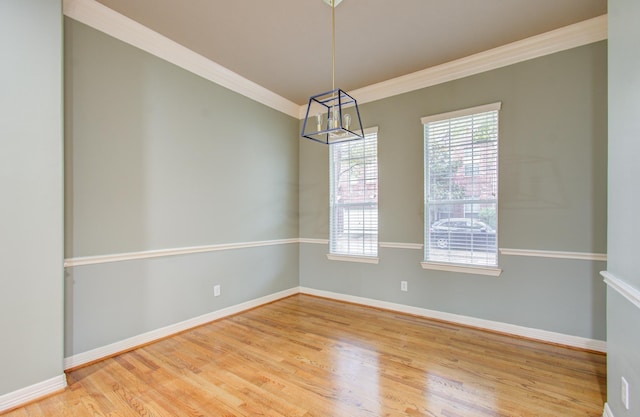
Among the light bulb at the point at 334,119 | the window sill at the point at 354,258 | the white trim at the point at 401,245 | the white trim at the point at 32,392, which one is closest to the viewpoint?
the white trim at the point at 32,392

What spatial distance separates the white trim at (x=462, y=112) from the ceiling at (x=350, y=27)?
1.87ft

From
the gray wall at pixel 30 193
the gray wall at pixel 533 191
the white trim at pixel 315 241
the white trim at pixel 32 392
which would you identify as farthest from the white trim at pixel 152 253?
the gray wall at pixel 533 191

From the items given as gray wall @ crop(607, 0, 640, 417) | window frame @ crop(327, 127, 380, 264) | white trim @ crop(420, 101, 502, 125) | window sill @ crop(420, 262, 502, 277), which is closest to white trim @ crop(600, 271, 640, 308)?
gray wall @ crop(607, 0, 640, 417)

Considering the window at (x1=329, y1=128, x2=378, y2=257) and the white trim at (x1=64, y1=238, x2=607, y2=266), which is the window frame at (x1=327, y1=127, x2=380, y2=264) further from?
the white trim at (x1=64, y1=238, x2=607, y2=266)

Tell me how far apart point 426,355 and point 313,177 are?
284 centimetres

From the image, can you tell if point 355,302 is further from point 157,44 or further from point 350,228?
point 157,44

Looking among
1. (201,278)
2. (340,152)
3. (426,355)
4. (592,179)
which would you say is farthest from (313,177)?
(592,179)

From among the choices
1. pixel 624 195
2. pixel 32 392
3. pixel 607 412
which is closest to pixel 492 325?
pixel 607 412

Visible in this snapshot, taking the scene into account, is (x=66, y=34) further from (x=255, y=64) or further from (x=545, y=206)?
(x=545, y=206)

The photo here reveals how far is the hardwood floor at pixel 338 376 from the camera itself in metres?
1.92

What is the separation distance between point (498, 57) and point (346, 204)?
2.41 metres

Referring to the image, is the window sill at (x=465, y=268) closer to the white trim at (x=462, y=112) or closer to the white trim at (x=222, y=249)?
the white trim at (x=222, y=249)

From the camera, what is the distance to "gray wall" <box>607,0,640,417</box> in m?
1.39

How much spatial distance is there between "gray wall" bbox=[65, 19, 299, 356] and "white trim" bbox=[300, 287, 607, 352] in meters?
1.42
